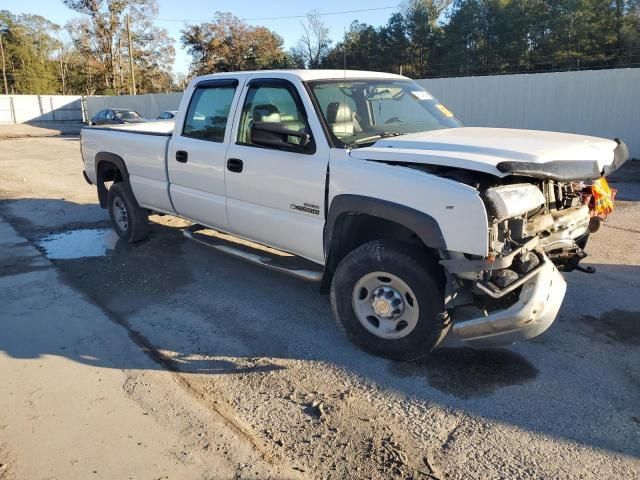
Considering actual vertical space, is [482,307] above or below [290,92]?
below

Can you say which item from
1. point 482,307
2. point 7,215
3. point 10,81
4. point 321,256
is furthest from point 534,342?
point 10,81

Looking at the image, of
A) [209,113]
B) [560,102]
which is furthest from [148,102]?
[209,113]

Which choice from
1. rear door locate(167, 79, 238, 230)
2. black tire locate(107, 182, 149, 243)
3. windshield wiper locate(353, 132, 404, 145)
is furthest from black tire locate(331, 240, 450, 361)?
black tire locate(107, 182, 149, 243)

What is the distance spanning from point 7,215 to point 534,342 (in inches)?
330

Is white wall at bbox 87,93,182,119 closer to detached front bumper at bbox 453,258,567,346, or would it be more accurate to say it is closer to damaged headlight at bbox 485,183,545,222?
damaged headlight at bbox 485,183,545,222

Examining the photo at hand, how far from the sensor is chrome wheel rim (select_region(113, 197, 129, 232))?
6.86m

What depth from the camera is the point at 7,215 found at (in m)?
8.74

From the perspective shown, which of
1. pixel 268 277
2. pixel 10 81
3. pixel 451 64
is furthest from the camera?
pixel 10 81

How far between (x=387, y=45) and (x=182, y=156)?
41.2 metres

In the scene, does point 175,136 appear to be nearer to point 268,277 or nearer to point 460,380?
point 268,277

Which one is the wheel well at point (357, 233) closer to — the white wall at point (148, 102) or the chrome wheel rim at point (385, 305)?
the chrome wheel rim at point (385, 305)

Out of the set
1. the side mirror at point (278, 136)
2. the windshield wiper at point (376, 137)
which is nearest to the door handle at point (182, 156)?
the side mirror at point (278, 136)

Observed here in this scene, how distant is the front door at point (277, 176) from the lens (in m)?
4.13

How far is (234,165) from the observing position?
15.8ft
